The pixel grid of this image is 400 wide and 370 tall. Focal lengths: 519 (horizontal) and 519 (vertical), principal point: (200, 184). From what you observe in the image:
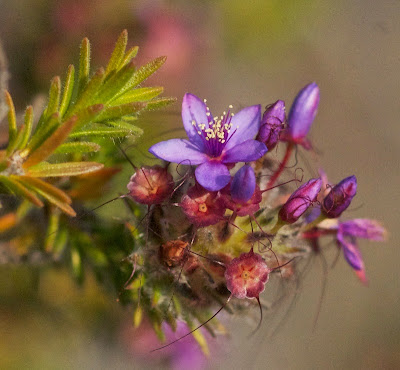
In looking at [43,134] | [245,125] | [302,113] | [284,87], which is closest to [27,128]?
[43,134]

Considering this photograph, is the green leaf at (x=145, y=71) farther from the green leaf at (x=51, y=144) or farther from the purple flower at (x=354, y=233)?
the purple flower at (x=354, y=233)

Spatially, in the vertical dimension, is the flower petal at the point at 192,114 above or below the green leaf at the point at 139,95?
below

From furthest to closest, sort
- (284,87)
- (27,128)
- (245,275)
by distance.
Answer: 1. (284,87)
2. (245,275)
3. (27,128)

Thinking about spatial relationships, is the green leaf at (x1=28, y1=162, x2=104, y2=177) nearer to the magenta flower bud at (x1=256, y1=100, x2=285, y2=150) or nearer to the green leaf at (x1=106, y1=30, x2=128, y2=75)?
the green leaf at (x1=106, y1=30, x2=128, y2=75)

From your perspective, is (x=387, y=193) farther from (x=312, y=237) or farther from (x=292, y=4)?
(x=312, y=237)

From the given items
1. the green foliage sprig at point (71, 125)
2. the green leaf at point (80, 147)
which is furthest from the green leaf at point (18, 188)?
the green leaf at point (80, 147)

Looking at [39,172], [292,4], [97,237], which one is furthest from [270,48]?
[39,172]

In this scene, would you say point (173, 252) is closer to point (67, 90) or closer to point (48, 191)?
point (48, 191)
